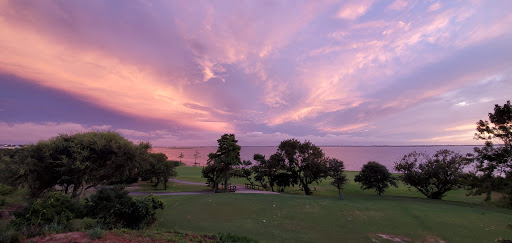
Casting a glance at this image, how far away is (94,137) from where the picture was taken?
2289cm

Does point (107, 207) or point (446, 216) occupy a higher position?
point (107, 207)

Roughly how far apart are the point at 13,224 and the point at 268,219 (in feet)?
52.3

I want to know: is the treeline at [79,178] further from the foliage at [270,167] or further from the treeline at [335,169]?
the foliage at [270,167]

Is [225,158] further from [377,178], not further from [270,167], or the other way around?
[377,178]

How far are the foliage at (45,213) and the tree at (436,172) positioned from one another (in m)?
45.9

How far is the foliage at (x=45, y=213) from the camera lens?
404 inches

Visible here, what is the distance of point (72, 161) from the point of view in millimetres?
21031

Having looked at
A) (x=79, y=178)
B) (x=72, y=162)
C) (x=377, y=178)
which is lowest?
(x=377, y=178)

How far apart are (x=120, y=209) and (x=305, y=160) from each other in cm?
3600

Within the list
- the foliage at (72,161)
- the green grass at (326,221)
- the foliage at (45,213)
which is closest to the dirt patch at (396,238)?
the green grass at (326,221)

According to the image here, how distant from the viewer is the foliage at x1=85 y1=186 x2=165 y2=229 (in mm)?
12883

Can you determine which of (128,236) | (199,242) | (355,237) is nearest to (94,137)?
(128,236)

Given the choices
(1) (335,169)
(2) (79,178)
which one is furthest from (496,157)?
(2) (79,178)

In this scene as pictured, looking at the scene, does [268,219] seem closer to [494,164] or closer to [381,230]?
[381,230]
